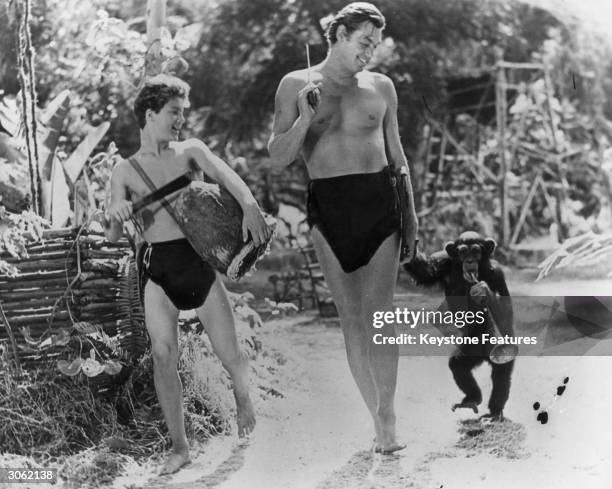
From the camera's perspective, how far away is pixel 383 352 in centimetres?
294

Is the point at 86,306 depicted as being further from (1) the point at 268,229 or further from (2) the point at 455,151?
(2) the point at 455,151

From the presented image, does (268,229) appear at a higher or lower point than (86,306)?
higher

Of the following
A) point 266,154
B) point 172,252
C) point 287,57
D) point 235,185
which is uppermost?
point 287,57

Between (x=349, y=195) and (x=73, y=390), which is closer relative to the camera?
(x=349, y=195)

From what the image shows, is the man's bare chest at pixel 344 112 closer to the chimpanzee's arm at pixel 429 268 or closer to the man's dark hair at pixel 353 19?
the man's dark hair at pixel 353 19

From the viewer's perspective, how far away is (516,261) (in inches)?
118

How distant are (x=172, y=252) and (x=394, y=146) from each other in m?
0.90

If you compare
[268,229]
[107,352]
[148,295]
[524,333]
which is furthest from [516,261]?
[107,352]

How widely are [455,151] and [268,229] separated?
79 centimetres

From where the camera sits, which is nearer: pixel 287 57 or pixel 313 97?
pixel 313 97

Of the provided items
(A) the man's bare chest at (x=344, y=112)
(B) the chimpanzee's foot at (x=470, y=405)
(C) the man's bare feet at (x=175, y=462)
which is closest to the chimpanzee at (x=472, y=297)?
(B) the chimpanzee's foot at (x=470, y=405)

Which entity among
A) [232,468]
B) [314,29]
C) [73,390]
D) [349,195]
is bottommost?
[232,468]

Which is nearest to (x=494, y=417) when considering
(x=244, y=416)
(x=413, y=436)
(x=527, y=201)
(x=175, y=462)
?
(x=413, y=436)

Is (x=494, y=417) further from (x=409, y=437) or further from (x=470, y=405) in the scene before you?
(x=409, y=437)
